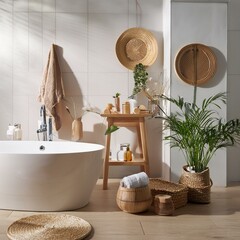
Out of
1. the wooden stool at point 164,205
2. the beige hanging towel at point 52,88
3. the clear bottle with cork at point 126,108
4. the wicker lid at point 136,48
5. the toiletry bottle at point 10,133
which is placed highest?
the wicker lid at point 136,48

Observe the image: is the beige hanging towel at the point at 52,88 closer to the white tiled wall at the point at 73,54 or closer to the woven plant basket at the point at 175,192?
the white tiled wall at the point at 73,54

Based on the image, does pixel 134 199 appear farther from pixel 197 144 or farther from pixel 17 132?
pixel 17 132

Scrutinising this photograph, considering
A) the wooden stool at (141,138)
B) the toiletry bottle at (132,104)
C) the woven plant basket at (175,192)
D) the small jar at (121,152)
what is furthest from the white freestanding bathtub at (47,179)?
the toiletry bottle at (132,104)

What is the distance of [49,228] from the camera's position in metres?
2.22

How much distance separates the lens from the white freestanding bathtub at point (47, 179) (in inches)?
96.7

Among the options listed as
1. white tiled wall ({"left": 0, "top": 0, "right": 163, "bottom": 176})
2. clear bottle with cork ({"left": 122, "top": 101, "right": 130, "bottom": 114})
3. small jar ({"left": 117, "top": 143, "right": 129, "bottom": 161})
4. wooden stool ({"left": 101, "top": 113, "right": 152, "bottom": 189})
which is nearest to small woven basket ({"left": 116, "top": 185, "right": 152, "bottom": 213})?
wooden stool ({"left": 101, "top": 113, "right": 152, "bottom": 189})

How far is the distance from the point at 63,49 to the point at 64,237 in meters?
2.26

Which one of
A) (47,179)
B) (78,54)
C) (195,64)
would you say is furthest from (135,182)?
(78,54)

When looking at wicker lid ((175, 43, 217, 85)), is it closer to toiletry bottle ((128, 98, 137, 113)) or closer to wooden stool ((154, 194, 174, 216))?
toiletry bottle ((128, 98, 137, 113))

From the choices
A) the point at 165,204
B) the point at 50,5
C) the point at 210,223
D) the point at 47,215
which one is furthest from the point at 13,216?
the point at 50,5

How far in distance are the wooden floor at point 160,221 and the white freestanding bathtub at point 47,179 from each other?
0.10m

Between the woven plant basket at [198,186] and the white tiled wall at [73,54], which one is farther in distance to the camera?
the white tiled wall at [73,54]

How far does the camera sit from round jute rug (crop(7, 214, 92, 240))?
2.09 m

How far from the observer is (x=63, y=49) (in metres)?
3.72
